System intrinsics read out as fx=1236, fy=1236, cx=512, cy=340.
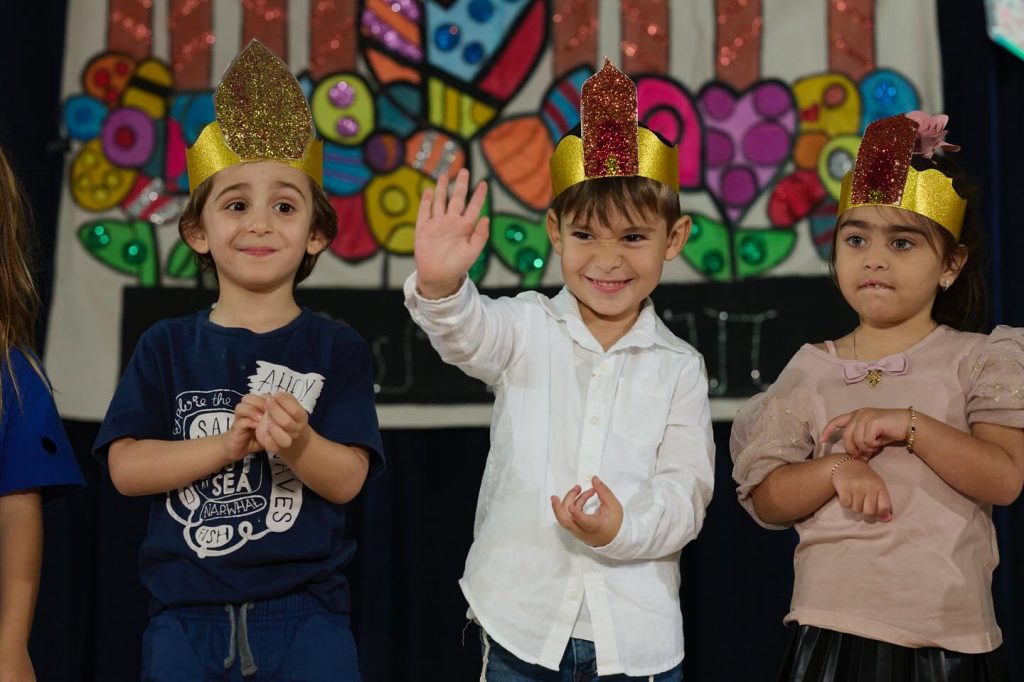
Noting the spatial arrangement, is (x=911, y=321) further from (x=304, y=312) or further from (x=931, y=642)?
(x=304, y=312)

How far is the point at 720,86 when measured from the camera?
2816 millimetres

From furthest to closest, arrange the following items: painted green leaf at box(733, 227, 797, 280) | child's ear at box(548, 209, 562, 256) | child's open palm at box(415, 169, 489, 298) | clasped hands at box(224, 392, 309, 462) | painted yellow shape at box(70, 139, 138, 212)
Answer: painted yellow shape at box(70, 139, 138, 212) < painted green leaf at box(733, 227, 797, 280) < child's ear at box(548, 209, 562, 256) < child's open palm at box(415, 169, 489, 298) < clasped hands at box(224, 392, 309, 462)

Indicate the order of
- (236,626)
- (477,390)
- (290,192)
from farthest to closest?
1. (477,390)
2. (290,192)
3. (236,626)

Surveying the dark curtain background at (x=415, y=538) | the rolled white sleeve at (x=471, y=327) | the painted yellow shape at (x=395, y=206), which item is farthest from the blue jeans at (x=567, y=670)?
the painted yellow shape at (x=395, y=206)

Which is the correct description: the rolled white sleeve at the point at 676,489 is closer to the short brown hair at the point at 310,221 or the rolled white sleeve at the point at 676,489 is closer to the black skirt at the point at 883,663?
the black skirt at the point at 883,663

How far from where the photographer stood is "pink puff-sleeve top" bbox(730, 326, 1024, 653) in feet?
5.64

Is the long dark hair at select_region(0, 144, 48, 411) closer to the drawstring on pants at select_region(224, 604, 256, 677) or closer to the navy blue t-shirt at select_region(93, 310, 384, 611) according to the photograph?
the navy blue t-shirt at select_region(93, 310, 384, 611)

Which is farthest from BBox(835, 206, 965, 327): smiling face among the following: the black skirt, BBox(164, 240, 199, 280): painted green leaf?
BBox(164, 240, 199, 280): painted green leaf

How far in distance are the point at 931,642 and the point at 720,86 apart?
1497 millimetres

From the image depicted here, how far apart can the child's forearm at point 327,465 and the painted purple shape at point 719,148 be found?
137 centimetres

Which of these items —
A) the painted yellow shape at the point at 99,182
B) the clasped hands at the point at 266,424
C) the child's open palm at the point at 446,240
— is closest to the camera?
the clasped hands at the point at 266,424

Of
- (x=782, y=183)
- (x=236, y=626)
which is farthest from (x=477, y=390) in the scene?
(x=236, y=626)

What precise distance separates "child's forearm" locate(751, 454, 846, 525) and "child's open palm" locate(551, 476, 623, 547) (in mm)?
280

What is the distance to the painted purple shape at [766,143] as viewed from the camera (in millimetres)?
2793
